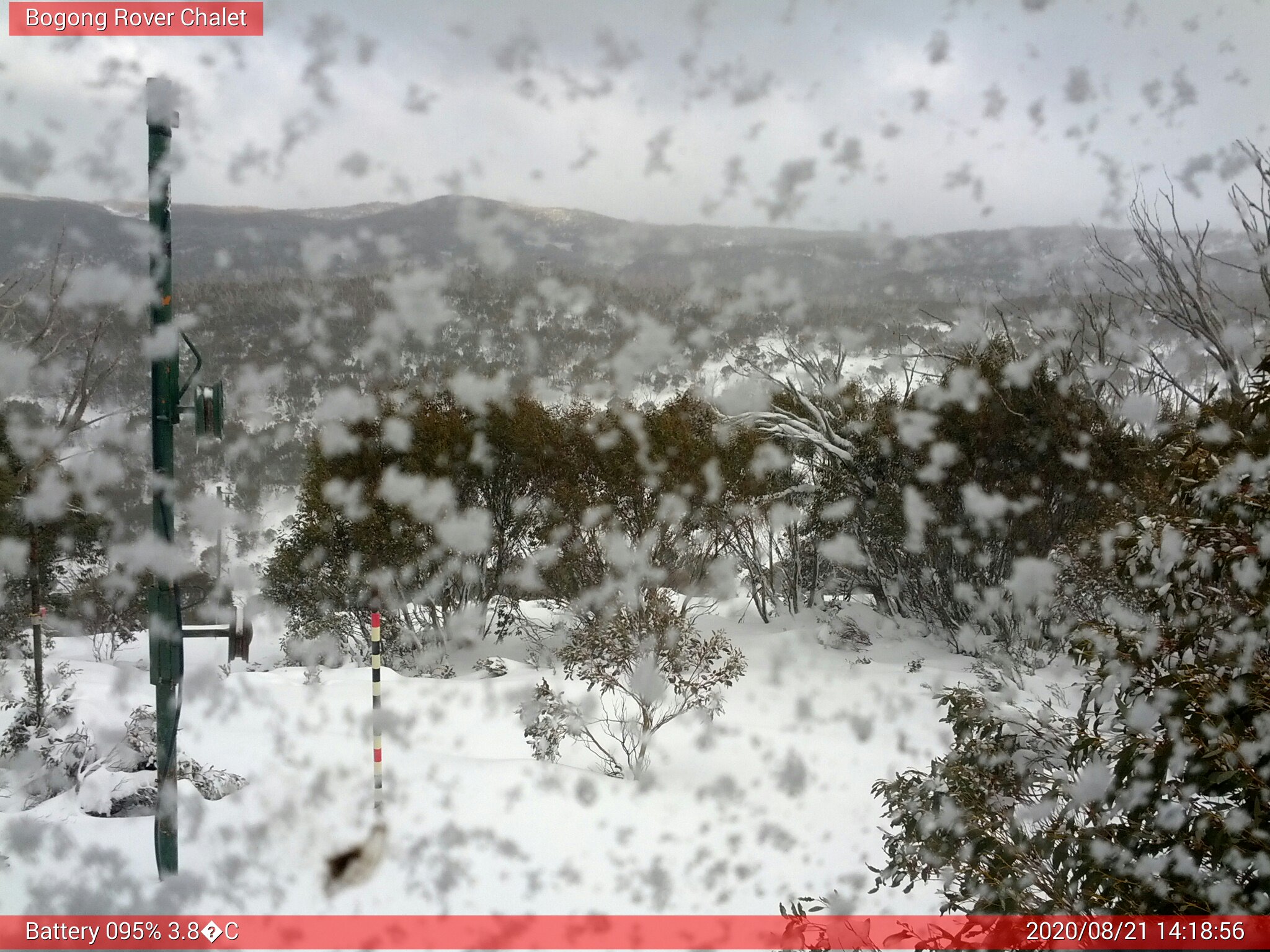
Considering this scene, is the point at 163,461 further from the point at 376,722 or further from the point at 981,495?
the point at 981,495

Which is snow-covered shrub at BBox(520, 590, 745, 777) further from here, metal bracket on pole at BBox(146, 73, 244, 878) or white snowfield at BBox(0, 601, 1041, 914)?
metal bracket on pole at BBox(146, 73, 244, 878)

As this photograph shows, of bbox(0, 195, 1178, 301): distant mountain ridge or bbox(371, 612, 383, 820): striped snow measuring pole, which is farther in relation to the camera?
bbox(0, 195, 1178, 301): distant mountain ridge

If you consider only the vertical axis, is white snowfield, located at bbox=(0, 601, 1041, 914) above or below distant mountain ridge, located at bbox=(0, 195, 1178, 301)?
below

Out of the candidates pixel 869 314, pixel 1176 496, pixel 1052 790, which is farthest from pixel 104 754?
pixel 869 314

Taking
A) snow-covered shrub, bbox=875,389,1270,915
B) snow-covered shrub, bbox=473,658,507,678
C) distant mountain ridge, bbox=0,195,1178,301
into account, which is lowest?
snow-covered shrub, bbox=473,658,507,678

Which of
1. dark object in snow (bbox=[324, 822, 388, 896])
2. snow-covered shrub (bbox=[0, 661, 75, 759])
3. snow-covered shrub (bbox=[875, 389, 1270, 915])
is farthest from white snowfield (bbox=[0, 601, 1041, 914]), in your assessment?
snow-covered shrub (bbox=[875, 389, 1270, 915])

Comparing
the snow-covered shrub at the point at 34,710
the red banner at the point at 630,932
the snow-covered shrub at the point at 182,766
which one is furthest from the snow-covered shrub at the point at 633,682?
the snow-covered shrub at the point at 34,710

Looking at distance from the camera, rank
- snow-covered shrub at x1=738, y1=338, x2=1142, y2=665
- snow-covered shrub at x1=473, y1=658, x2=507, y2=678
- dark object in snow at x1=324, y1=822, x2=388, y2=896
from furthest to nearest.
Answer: snow-covered shrub at x1=473, y1=658, x2=507, y2=678
snow-covered shrub at x1=738, y1=338, x2=1142, y2=665
dark object in snow at x1=324, y1=822, x2=388, y2=896
